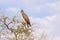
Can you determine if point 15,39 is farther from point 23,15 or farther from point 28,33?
point 23,15

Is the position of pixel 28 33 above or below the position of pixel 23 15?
below

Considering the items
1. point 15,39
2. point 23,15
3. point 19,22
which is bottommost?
point 15,39

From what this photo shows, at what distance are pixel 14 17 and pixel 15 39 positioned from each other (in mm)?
985

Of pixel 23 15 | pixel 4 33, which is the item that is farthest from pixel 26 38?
pixel 23 15

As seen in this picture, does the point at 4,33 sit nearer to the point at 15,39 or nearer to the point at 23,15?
the point at 15,39

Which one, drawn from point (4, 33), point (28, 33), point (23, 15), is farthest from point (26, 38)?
point (23, 15)

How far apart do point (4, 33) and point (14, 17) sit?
33.1 inches

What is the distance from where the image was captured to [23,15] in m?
13.8

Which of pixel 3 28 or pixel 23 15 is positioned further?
pixel 23 15

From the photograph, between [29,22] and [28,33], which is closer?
[28,33]

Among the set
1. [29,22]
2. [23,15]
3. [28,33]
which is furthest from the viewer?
[23,15]

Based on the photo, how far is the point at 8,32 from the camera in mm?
11984

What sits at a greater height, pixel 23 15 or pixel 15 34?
pixel 23 15

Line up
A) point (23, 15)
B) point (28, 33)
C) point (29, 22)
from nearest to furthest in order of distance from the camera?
1. point (28, 33)
2. point (29, 22)
3. point (23, 15)
